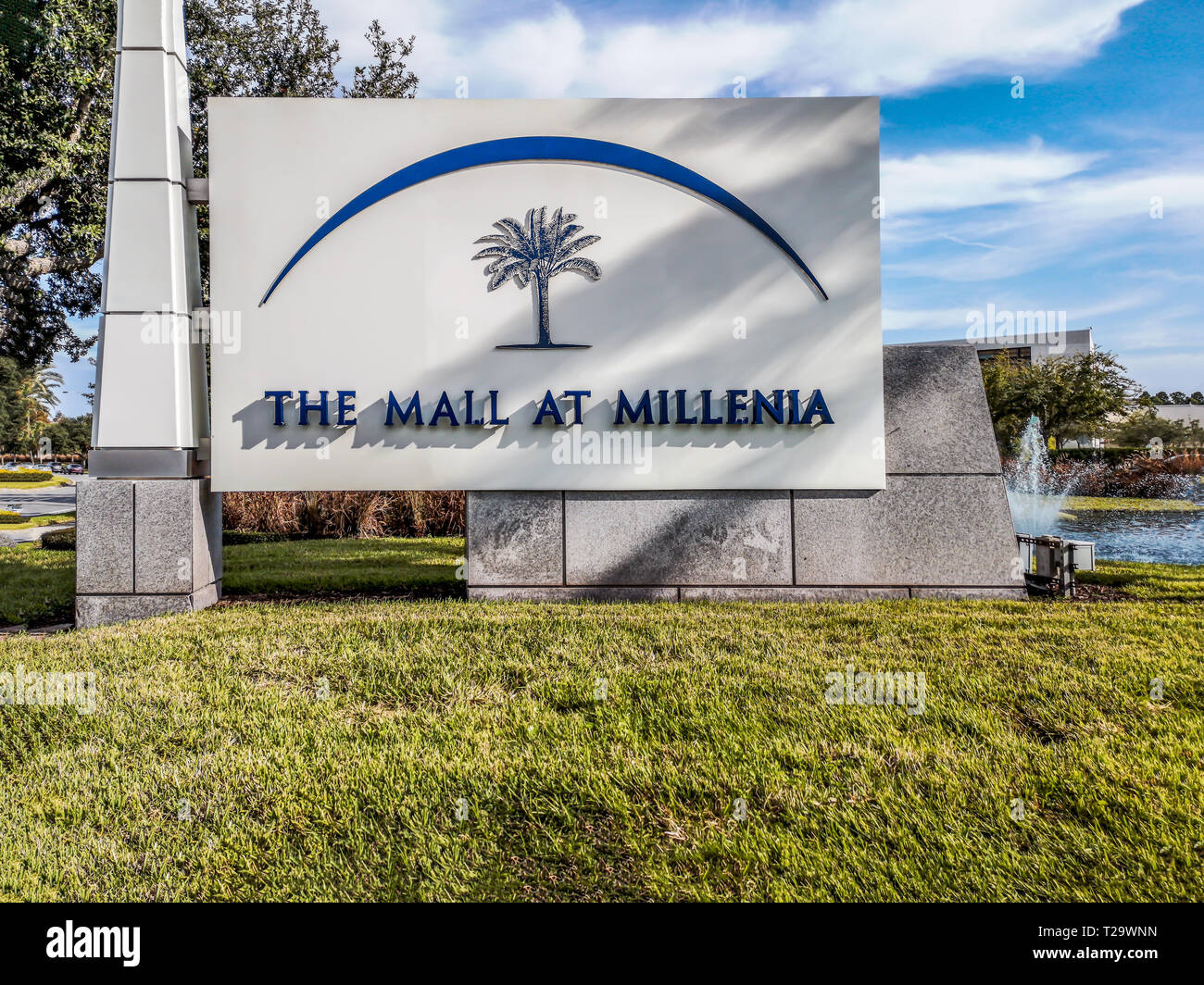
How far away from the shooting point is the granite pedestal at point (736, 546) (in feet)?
22.0

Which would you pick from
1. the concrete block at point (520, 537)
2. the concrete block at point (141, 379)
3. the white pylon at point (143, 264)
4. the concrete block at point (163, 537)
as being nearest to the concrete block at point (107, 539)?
the concrete block at point (163, 537)

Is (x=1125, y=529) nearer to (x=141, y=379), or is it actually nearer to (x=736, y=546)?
(x=736, y=546)

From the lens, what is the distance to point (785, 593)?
21.9 feet

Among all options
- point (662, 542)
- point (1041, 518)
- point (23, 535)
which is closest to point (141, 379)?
point (662, 542)

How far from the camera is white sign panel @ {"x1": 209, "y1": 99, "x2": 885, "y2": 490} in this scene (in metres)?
6.61

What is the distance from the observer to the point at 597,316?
667cm

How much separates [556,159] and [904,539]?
4.76m

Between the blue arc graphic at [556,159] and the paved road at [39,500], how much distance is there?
910 inches

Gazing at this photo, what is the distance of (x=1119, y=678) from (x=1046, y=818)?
192 cm

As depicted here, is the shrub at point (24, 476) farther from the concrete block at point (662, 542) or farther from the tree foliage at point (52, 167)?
the concrete block at point (662, 542)

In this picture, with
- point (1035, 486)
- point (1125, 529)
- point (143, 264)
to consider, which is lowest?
point (1125, 529)

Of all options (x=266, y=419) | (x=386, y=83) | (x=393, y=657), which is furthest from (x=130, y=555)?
(x=386, y=83)
